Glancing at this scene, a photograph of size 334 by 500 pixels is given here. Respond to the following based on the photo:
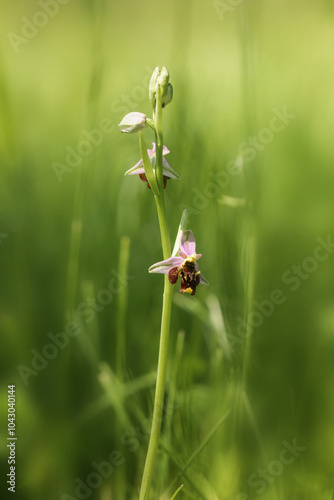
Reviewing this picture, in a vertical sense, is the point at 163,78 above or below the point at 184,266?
above

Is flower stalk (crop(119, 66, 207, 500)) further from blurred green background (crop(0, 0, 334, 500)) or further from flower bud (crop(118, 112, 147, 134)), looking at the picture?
blurred green background (crop(0, 0, 334, 500))

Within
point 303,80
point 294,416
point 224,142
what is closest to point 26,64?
point 224,142

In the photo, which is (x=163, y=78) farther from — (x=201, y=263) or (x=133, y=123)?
(x=201, y=263)

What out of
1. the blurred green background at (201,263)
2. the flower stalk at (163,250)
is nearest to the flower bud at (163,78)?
the flower stalk at (163,250)

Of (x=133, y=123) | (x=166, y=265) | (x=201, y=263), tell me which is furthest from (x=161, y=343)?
(x=201, y=263)

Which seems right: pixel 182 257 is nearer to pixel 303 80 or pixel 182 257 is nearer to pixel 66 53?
pixel 303 80

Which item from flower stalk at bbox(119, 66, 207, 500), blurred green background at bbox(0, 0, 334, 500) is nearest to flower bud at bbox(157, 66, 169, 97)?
flower stalk at bbox(119, 66, 207, 500)
